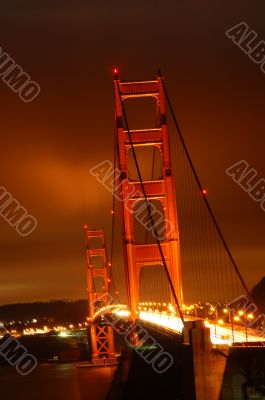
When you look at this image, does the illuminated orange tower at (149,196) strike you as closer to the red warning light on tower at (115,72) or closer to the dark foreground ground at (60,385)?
the red warning light on tower at (115,72)

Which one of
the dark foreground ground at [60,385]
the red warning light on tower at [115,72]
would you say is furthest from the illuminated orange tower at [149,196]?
the dark foreground ground at [60,385]

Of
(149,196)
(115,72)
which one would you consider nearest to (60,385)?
(149,196)

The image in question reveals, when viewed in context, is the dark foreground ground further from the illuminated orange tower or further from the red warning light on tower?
the red warning light on tower

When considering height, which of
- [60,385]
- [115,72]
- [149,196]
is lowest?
[60,385]

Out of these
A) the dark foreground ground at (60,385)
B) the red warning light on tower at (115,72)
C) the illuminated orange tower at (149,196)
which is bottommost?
the dark foreground ground at (60,385)

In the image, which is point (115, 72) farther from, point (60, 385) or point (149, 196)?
point (60, 385)

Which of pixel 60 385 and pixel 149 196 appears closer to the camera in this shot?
pixel 149 196

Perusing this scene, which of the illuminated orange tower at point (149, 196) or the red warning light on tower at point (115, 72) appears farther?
the red warning light on tower at point (115, 72)
